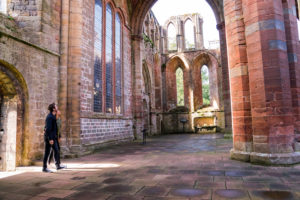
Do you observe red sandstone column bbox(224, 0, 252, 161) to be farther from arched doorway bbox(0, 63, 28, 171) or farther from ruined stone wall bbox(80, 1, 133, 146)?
arched doorway bbox(0, 63, 28, 171)

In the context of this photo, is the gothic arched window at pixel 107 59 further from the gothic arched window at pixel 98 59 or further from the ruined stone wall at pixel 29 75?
the ruined stone wall at pixel 29 75

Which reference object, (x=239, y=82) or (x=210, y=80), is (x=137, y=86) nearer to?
(x=239, y=82)

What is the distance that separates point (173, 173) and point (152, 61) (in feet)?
57.7

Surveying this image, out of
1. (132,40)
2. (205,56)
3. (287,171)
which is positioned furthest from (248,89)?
(205,56)

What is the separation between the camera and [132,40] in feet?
45.7

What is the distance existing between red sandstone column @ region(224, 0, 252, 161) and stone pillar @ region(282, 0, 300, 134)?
113 cm

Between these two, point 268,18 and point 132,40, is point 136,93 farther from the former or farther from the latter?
point 268,18

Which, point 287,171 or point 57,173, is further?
point 57,173

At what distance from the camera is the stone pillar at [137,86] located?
13734 mm

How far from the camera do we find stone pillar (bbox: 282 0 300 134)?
212 inches

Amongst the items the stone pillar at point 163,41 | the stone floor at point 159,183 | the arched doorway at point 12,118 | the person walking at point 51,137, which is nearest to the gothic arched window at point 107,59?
the arched doorway at point 12,118

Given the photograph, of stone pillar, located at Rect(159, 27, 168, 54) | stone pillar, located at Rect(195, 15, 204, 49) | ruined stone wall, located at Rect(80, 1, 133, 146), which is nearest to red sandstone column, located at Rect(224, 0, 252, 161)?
ruined stone wall, located at Rect(80, 1, 133, 146)

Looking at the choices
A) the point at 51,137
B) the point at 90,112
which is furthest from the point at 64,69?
the point at 51,137

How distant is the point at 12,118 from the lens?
222 inches
